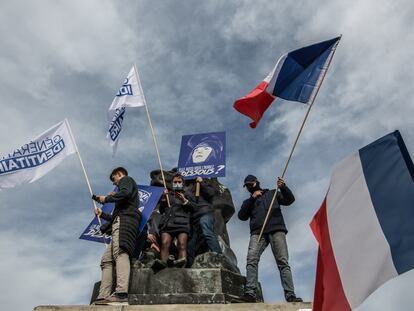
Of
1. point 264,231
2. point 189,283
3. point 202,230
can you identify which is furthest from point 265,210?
point 189,283

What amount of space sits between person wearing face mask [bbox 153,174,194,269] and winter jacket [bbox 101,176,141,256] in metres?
0.43

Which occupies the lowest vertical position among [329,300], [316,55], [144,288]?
[329,300]

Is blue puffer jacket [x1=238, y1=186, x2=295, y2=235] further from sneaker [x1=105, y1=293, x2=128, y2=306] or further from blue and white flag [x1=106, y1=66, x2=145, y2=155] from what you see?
blue and white flag [x1=106, y1=66, x2=145, y2=155]

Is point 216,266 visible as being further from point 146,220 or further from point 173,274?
point 146,220

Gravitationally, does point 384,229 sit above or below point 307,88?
below

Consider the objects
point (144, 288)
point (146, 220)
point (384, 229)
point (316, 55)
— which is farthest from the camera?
point (316, 55)

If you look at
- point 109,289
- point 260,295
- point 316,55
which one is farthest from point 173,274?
point 316,55

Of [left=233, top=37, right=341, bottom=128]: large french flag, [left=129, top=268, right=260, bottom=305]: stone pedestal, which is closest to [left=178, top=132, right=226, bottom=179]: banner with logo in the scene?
[left=233, top=37, right=341, bottom=128]: large french flag

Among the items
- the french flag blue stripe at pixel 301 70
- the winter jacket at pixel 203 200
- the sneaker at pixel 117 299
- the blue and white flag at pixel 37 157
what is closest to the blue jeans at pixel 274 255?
the winter jacket at pixel 203 200

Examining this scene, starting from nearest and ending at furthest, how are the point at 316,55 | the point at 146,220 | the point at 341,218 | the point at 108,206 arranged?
the point at 341,218, the point at 146,220, the point at 316,55, the point at 108,206

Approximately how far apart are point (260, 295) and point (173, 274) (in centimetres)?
181

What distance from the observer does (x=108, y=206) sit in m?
7.41

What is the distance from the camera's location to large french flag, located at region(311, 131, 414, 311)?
282 centimetres

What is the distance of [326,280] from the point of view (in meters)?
3.09
